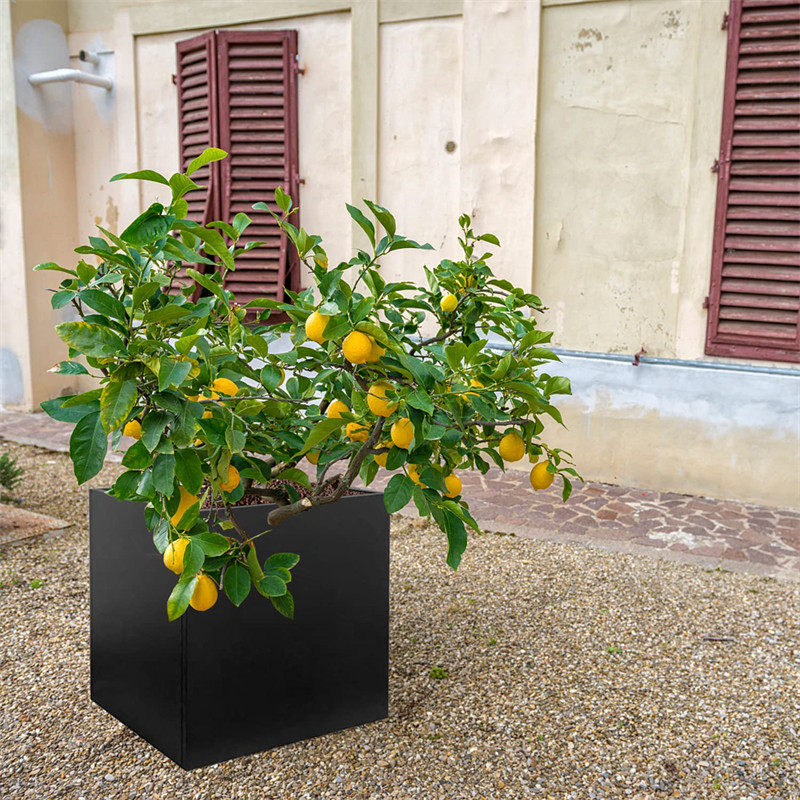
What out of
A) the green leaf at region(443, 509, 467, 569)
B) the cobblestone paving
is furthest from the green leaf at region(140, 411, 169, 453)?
the cobblestone paving

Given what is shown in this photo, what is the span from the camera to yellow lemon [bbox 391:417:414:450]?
1795 millimetres

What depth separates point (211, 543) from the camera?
1699 mm

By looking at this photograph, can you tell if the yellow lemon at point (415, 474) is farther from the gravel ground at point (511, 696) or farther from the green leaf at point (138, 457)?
the gravel ground at point (511, 696)

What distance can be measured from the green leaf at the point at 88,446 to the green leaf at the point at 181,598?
0.31 metres

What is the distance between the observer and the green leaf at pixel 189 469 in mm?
1567

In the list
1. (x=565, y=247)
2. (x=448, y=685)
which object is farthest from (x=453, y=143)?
(x=448, y=685)

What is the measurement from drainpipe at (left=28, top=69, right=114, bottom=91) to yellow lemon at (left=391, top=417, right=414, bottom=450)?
22.5ft

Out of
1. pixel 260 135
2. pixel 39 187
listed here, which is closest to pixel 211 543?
pixel 260 135

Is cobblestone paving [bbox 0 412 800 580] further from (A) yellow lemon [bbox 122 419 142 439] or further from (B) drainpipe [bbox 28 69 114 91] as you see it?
(B) drainpipe [bbox 28 69 114 91]

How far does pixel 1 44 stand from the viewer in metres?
7.47

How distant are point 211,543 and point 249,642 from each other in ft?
2.16

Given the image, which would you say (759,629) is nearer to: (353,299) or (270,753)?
(270,753)

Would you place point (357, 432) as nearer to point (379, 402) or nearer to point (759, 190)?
point (379, 402)

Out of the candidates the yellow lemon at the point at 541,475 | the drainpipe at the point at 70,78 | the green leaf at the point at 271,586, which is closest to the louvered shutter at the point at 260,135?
the drainpipe at the point at 70,78
